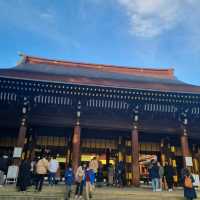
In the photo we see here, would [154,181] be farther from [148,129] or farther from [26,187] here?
[26,187]

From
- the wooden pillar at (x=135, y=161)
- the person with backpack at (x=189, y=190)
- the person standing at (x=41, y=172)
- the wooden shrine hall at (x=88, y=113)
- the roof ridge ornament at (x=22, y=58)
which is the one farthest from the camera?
the roof ridge ornament at (x=22, y=58)

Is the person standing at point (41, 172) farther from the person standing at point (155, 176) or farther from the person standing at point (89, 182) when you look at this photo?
the person standing at point (155, 176)

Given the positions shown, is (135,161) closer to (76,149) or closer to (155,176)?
(155,176)

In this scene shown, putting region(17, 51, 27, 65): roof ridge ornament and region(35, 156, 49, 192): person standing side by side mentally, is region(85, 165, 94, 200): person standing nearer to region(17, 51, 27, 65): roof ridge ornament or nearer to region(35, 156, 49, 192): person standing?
region(35, 156, 49, 192): person standing

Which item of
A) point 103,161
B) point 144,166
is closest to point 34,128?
point 103,161

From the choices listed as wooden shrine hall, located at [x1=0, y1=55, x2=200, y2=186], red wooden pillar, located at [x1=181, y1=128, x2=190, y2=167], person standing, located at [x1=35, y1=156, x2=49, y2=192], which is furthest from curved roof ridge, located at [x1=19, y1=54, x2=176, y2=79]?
person standing, located at [x1=35, y1=156, x2=49, y2=192]

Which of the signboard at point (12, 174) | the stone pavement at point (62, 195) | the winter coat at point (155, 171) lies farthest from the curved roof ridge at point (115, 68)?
the stone pavement at point (62, 195)

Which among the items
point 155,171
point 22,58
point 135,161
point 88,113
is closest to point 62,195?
point 155,171

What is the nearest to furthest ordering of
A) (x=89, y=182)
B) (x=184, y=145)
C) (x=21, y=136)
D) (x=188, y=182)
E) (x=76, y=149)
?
1. (x=89, y=182)
2. (x=188, y=182)
3. (x=21, y=136)
4. (x=76, y=149)
5. (x=184, y=145)

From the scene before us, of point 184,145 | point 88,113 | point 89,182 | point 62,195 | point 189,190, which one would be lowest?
point 62,195

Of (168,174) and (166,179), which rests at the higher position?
(168,174)

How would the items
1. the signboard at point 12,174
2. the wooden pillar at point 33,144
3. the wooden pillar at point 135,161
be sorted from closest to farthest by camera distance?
the signboard at point 12,174 → the wooden pillar at point 135,161 → the wooden pillar at point 33,144

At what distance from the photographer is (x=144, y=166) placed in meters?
21.2

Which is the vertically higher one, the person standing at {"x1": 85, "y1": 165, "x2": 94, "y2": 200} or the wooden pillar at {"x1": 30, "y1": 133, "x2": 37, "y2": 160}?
the wooden pillar at {"x1": 30, "y1": 133, "x2": 37, "y2": 160}
